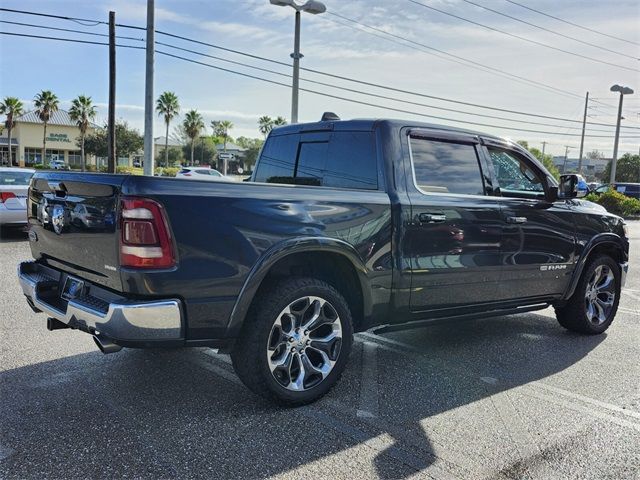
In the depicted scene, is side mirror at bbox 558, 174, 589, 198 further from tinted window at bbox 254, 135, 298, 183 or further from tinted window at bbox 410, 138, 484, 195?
tinted window at bbox 254, 135, 298, 183

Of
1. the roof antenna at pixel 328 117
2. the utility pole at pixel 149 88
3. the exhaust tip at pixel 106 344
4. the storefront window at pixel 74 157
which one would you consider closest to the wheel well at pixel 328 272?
the exhaust tip at pixel 106 344

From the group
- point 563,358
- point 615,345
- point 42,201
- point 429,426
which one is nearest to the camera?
point 429,426

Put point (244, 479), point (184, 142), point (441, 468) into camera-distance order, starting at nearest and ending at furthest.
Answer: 1. point (244, 479)
2. point (441, 468)
3. point (184, 142)

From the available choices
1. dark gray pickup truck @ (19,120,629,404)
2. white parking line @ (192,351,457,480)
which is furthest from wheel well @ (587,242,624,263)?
white parking line @ (192,351,457,480)

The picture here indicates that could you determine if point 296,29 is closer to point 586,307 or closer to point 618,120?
point 586,307

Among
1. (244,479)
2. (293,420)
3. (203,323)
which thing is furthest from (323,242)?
(244,479)

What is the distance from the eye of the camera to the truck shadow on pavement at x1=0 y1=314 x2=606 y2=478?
2.92 metres

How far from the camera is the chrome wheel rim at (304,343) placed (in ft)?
11.8

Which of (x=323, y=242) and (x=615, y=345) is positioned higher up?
(x=323, y=242)

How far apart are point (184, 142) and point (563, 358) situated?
93730mm

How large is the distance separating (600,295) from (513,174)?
1.87 metres

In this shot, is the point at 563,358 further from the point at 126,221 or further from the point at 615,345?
the point at 126,221

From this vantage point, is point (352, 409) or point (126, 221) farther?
point (352, 409)

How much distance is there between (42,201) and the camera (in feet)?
12.9
